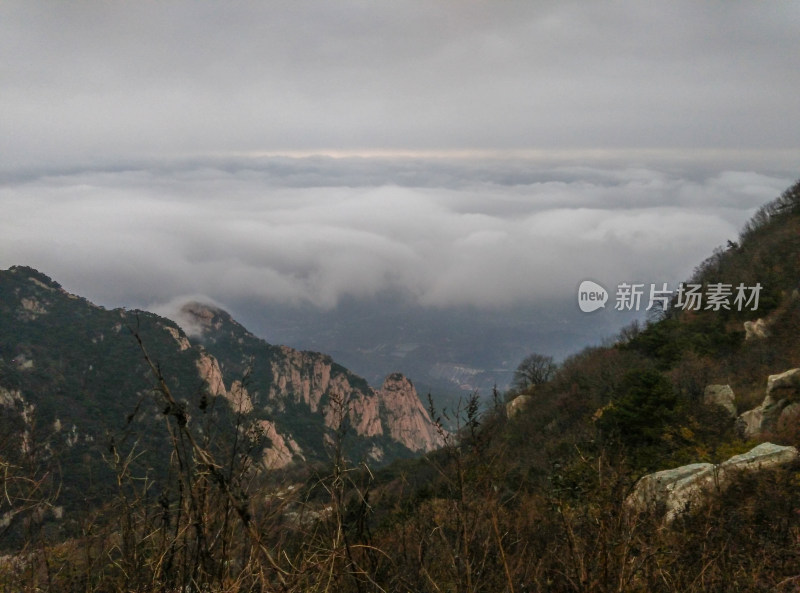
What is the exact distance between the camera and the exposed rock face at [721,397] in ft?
68.5

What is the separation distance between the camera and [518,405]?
42.1m

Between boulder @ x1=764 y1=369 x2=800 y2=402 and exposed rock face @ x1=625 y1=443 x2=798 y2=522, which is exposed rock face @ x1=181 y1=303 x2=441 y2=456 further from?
exposed rock face @ x1=625 y1=443 x2=798 y2=522

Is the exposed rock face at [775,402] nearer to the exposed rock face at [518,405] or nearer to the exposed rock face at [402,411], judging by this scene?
the exposed rock face at [518,405]

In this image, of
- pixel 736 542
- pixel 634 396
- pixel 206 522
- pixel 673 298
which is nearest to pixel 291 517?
pixel 206 522

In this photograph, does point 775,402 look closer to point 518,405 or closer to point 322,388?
point 518,405

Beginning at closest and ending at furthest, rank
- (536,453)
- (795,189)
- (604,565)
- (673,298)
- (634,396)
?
(604,565), (634,396), (536,453), (673,298), (795,189)

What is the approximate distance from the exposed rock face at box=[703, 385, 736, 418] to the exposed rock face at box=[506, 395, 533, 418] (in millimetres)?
19439

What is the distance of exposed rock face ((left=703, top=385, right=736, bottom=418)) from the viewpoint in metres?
20.9

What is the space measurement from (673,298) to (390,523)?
134 ft

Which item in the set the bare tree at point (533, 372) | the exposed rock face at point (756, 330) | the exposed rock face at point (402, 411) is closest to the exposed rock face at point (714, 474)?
the exposed rock face at point (756, 330)

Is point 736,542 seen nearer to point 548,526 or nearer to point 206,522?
point 548,526

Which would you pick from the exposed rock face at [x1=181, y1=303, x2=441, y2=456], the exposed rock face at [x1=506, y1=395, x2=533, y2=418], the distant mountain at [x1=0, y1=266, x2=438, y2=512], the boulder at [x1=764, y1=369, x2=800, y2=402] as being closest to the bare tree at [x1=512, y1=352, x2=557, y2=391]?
the exposed rock face at [x1=506, y1=395, x2=533, y2=418]

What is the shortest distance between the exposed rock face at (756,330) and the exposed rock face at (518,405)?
57.7 feet

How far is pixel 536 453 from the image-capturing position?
26484 mm
